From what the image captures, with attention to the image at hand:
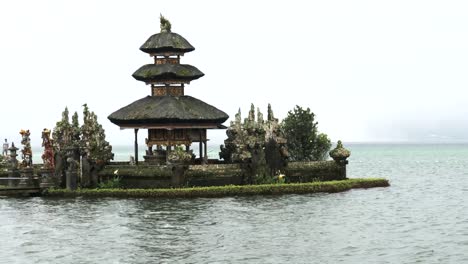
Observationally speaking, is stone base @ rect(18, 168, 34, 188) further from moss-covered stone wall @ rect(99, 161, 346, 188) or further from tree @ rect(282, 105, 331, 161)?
tree @ rect(282, 105, 331, 161)

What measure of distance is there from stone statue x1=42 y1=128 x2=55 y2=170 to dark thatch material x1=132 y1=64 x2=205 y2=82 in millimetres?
8678

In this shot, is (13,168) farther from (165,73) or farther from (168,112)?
(165,73)

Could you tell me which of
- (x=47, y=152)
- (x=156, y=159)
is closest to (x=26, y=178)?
(x=47, y=152)

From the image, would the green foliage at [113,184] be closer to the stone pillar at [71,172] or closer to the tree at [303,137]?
the stone pillar at [71,172]

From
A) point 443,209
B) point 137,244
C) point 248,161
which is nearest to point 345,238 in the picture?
point 137,244

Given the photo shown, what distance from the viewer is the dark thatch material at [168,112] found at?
64.6m

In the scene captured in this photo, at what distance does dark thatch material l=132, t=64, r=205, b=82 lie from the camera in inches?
2662


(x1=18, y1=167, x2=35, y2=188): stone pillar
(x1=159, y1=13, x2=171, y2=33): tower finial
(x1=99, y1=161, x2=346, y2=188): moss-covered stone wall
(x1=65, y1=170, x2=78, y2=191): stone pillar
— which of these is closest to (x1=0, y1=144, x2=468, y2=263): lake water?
(x1=18, y1=167, x2=35, y2=188): stone pillar

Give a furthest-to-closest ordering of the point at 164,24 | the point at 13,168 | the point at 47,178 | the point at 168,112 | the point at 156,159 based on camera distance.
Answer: the point at 164,24, the point at 156,159, the point at 168,112, the point at 13,168, the point at 47,178

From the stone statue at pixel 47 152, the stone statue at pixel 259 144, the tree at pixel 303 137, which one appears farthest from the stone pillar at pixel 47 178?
the tree at pixel 303 137

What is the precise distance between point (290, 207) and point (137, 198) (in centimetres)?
1114

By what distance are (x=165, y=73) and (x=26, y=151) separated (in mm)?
12039

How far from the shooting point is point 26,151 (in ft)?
209

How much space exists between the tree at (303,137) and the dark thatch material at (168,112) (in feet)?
24.2
